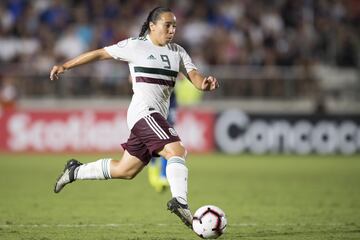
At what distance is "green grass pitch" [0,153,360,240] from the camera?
8.33m

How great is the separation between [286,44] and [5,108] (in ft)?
26.8

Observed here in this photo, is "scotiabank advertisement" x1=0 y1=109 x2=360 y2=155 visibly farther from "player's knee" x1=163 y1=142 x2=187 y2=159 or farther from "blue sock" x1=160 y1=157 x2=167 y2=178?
"player's knee" x1=163 y1=142 x2=187 y2=159

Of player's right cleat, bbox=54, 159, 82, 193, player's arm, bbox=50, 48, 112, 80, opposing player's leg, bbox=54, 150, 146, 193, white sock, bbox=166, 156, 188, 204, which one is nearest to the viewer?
white sock, bbox=166, 156, 188, 204

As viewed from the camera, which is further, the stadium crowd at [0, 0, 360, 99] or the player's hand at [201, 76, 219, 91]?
the stadium crowd at [0, 0, 360, 99]

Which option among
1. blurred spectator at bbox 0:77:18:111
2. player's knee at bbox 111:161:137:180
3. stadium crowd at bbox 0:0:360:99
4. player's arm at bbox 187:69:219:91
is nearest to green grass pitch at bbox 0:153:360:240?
player's knee at bbox 111:161:137:180

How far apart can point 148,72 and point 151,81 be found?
0.32 feet

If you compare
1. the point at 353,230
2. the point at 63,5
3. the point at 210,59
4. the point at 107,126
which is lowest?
the point at 353,230

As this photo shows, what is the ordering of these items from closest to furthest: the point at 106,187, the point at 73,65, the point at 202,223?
the point at 202,223 < the point at 73,65 < the point at 106,187

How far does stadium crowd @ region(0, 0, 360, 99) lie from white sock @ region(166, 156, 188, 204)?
508 inches

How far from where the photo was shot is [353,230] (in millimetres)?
8461

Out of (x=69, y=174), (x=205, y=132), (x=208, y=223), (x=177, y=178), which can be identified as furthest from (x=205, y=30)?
(x=208, y=223)

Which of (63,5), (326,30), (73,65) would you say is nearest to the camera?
(73,65)

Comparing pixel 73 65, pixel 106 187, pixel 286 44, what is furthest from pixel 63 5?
pixel 73 65

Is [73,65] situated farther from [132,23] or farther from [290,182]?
[132,23]
